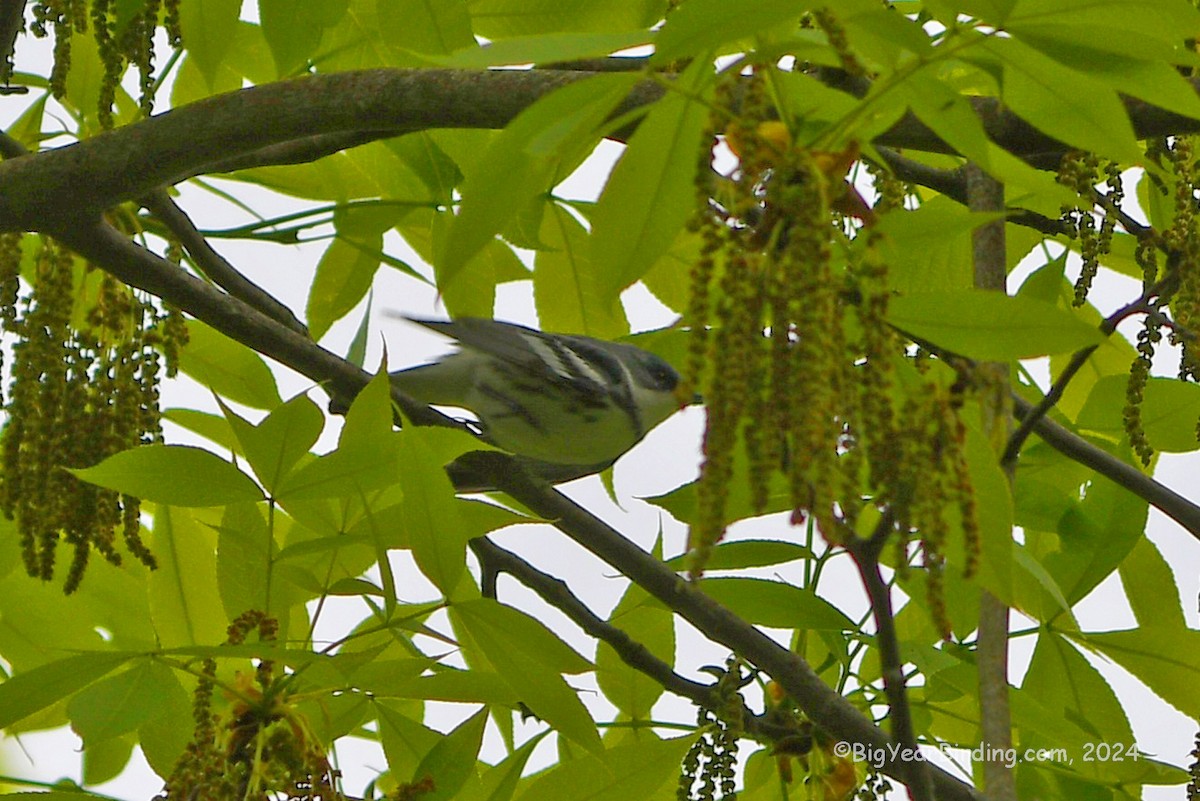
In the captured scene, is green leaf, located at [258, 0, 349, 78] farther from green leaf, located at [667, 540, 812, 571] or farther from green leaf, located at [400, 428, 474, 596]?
green leaf, located at [667, 540, 812, 571]

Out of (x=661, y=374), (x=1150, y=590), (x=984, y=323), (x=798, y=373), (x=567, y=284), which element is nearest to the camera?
(x=798, y=373)

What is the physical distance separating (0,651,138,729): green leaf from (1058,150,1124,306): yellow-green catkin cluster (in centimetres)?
137

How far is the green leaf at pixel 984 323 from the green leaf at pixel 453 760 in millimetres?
1123

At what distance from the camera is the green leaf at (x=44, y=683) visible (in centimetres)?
172

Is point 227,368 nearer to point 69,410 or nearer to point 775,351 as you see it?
point 69,410

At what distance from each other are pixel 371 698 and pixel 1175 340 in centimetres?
138

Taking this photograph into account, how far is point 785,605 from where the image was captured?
2164 mm

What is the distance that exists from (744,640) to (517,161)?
1159 millimetres

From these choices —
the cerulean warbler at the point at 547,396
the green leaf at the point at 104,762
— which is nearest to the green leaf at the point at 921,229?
the green leaf at the point at 104,762

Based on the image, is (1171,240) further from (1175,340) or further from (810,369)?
(810,369)

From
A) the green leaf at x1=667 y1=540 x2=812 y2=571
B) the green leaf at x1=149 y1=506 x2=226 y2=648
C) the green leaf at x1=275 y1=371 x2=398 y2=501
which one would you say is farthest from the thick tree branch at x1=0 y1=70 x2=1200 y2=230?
the green leaf at x1=667 y1=540 x2=812 y2=571

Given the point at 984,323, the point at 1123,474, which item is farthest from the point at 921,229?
the point at 1123,474

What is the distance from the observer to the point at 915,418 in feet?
3.76

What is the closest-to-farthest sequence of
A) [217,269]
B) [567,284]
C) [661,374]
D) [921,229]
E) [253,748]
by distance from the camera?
[921,229] → [253,748] → [217,269] → [567,284] → [661,374]
